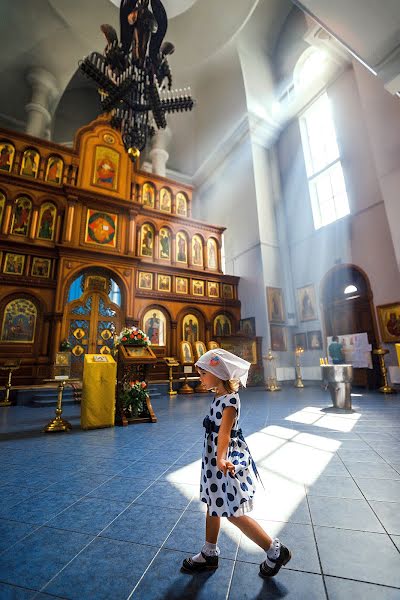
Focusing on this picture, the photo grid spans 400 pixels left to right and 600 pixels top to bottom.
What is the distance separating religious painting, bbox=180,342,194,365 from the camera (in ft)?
39.0

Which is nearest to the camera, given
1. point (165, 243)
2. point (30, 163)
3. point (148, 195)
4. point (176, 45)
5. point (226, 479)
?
point (226, 479)

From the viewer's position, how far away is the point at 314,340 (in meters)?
12.3

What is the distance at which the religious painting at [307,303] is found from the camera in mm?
12531

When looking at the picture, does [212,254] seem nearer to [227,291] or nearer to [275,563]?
[227,291]

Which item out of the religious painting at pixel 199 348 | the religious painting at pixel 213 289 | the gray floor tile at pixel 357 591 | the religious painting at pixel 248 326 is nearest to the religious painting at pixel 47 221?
the religious painting at pixel 213 289

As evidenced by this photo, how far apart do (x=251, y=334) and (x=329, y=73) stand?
12357mm

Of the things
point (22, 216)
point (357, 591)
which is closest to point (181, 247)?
point (22, 216)

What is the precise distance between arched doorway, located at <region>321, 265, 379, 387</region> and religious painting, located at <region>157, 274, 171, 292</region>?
271 inches

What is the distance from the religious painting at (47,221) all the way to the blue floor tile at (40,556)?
1148 centimetres

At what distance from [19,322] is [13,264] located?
2.20 meters

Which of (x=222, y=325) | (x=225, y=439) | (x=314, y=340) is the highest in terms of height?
(x=222, y=325)

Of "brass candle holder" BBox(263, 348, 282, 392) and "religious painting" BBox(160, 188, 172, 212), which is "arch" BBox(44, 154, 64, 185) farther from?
"brass candle holder" BBox(263, 348, 282, 392)

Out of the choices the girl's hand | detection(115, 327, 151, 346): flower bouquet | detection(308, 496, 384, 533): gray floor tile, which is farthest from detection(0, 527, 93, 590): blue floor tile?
detection(115, 327, 151, 346): flower bouquet

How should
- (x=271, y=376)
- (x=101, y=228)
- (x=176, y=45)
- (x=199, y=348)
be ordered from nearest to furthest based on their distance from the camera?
(x=271, y=376)
(x=101, y=228)
(x=199, y=348)
(x=176, y=45)
